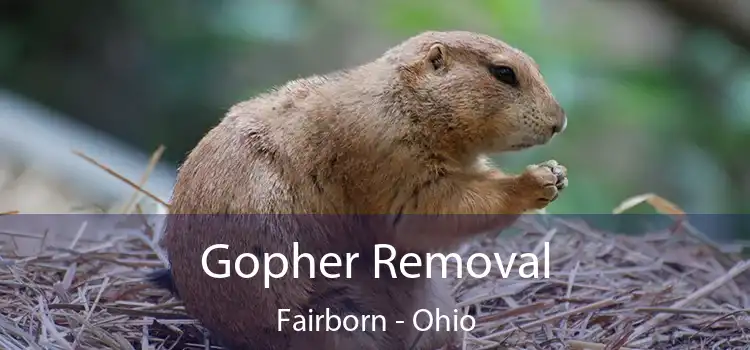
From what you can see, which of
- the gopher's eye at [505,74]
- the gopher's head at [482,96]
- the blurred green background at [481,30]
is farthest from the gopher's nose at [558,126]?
the blurred green background at [481,30]

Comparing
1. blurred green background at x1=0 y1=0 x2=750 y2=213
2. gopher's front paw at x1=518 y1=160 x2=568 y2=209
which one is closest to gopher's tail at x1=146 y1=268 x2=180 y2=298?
blurred green background at x1=0 y1=0 x2=750 y2=213

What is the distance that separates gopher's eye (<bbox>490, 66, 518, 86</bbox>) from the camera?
155 cm

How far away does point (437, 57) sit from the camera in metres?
1.59

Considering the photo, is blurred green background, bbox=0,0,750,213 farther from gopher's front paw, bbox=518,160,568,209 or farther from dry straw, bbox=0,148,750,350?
gopher's front paw, bbox=518,160,568,209

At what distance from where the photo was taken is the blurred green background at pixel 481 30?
2455 millimetres

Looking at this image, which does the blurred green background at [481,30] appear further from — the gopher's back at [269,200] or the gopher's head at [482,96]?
the gopher's back at [269,200]

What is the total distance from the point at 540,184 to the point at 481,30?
25.1 inches

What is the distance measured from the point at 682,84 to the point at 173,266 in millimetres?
2003

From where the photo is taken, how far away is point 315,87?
1.67 m

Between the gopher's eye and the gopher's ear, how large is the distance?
9cm

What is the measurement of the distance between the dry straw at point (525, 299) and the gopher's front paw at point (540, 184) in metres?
0.22

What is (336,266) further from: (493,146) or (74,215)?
(74,215)

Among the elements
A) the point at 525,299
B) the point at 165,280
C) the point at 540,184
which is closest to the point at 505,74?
the point at 540,184

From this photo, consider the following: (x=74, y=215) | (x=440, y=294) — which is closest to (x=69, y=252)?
(x=74, y=215)
